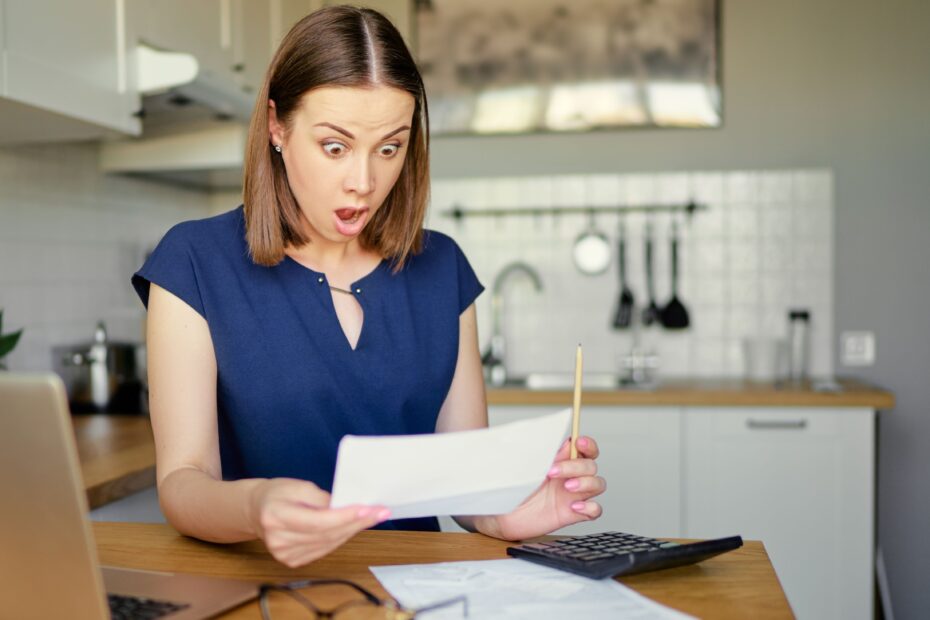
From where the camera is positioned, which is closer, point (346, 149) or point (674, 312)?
point (346, 149)

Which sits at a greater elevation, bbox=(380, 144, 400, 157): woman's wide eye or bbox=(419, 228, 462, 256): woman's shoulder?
bbox=(380, 144, 400, 157): woman's wide eye

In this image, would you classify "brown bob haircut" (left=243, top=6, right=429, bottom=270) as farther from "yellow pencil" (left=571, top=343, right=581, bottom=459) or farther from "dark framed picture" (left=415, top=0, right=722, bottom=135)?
"dark framed picture" (left=415, top=0, right=722, bottom=135)

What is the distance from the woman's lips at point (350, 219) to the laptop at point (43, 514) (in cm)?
54

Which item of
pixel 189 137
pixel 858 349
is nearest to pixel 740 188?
pixel 858 349

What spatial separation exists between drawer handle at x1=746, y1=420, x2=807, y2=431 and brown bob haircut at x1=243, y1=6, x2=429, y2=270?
174 centimetres

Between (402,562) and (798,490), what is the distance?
2144 mm

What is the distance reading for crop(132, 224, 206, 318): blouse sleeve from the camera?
1.19 m

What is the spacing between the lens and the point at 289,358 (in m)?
1.27

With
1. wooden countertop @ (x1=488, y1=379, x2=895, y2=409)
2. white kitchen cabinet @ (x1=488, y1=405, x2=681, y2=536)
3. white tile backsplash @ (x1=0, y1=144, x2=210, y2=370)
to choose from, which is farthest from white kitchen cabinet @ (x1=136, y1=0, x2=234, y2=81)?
white kitchen cabinet @ (x1=488, y1=405, x2=681, y2=536)

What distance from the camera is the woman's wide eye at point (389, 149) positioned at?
1.20 m

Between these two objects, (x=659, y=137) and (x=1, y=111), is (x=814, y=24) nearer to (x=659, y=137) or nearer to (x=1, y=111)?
(x=659, y=137)

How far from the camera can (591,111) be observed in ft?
11.3

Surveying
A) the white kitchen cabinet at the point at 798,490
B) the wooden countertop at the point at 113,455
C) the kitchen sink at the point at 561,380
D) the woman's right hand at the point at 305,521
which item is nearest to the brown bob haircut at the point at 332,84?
the woman's right hand at the point at 305,521

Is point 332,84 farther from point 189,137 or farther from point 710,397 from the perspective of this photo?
point 710,397
